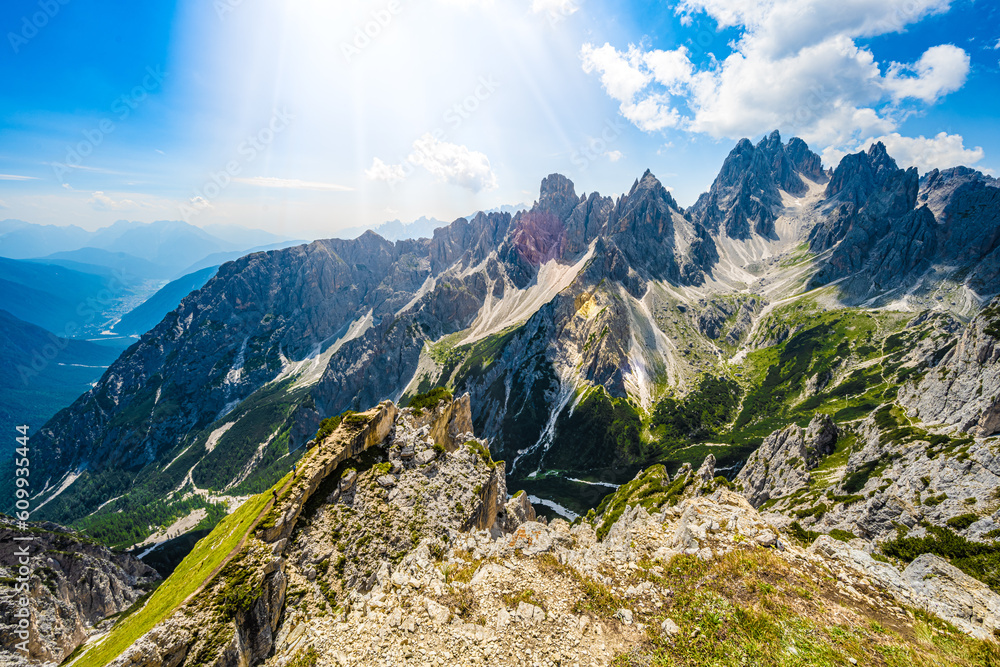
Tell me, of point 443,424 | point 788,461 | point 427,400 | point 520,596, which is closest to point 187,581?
point 520,596

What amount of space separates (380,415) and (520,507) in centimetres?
2699

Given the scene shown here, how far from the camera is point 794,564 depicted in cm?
1962

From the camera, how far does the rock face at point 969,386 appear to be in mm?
56844

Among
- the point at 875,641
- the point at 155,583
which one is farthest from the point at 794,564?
the point at 155,583

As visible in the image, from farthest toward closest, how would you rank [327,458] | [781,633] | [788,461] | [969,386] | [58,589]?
[788,461], [969,386], [58,589], [327,458], [781,633]

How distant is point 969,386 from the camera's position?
7081 cm

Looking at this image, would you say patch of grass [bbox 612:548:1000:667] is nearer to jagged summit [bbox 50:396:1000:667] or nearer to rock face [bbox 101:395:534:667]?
jagged summit [bbox 50:396:1000:667]

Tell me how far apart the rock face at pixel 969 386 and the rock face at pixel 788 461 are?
17306 millimetres

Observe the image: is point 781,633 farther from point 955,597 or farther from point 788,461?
point 788,461

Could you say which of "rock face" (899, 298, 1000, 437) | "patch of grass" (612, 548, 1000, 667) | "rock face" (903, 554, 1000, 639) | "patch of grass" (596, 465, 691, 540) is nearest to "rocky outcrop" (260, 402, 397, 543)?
"patch of grass" (612, 548, 1000, 667)

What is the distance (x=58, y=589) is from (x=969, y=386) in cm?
17518

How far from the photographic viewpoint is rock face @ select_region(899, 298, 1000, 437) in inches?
2238

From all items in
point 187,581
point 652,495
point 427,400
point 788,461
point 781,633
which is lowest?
point 652,495

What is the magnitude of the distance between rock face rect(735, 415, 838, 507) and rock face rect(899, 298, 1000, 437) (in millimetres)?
17306
